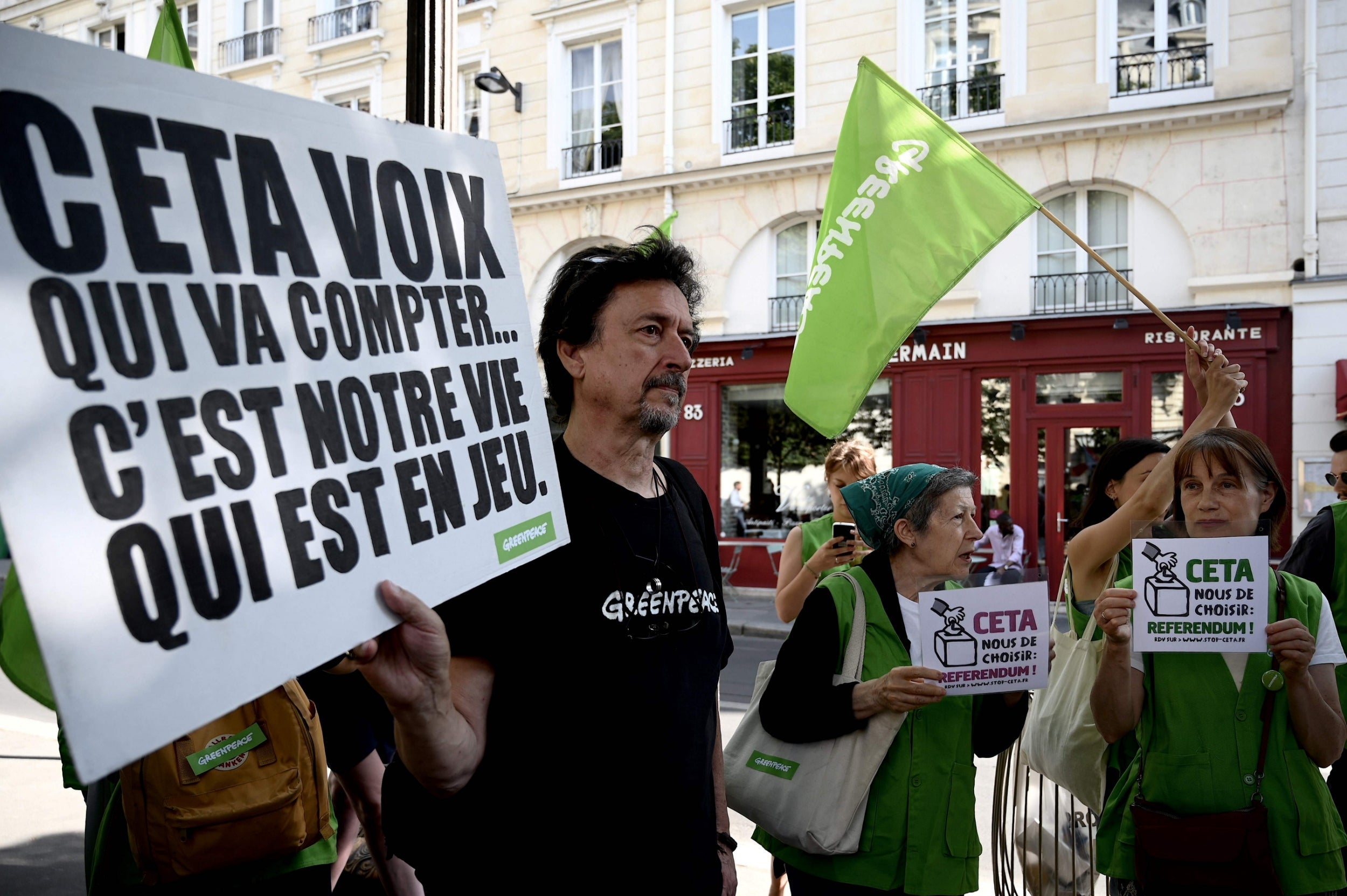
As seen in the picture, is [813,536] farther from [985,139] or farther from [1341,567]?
[985,139]

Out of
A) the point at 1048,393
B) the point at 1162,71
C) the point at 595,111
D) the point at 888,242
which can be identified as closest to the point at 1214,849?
the point at 888,242

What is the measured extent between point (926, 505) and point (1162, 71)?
1295cm

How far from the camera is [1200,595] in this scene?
253 cm

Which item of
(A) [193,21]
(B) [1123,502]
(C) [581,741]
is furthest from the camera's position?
(A) [193,21]

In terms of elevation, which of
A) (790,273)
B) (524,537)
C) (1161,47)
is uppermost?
(1161,47)

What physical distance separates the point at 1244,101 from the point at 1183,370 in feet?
11.2

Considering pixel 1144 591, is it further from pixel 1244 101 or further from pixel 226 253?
pixel 1244 101

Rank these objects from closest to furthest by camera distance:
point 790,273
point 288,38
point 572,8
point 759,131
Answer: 1. point 790,273
2. point 759,131
3. point 572,8
4. point 288,38

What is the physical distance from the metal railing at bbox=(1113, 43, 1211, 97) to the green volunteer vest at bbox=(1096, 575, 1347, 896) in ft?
41.7

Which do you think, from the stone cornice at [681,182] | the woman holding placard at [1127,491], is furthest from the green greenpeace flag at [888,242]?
the stone cornice at [681,182]

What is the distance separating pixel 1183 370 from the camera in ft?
41.9

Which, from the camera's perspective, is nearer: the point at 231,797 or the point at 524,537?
the point at 524,537

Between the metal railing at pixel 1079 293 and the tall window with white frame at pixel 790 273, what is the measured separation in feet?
11.3

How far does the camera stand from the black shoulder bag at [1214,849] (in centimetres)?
245
